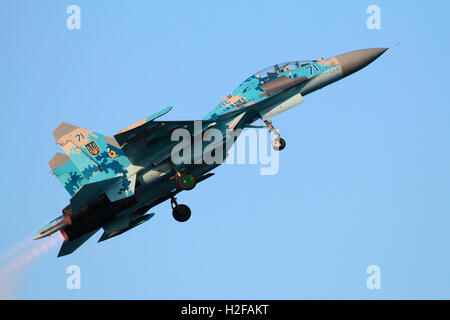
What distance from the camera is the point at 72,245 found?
20.4 meters

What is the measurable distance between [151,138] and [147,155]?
658 mm

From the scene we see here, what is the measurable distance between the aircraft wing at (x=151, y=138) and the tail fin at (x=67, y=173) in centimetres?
186

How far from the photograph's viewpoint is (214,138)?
19.8m

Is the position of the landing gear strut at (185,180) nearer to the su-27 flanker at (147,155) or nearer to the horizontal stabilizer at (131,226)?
the su-27 flanker at (147,155)

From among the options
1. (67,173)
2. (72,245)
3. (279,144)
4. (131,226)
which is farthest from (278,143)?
(72,245)

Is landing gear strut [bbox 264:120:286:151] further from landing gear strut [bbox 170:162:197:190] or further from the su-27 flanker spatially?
landing gear strut [bbox 170:162:197:190]

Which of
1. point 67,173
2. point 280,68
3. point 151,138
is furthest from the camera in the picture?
point 280,68

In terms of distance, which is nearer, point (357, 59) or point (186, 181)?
point (186, 181)

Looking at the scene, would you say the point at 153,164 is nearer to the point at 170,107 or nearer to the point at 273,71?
the point at 170,107

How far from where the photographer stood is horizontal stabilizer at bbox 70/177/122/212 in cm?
1872

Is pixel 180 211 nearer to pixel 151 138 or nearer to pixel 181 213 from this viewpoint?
pixel 181 213

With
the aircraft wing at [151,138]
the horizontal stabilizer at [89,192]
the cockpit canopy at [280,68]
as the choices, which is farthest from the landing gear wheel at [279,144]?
the horizontal stabilizer at [89,192]

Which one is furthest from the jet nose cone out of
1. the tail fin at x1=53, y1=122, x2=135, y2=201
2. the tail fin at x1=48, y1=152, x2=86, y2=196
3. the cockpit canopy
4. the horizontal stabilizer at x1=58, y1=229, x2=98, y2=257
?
the horizontal stabilizer at x1=58, y1=229, x2=98, y2=257

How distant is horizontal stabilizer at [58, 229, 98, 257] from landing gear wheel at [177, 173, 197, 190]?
3.09 metres
